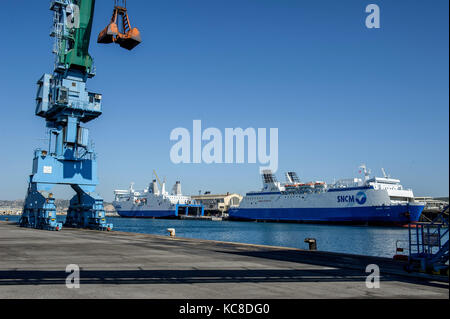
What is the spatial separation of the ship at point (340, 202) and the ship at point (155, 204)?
35.4 m

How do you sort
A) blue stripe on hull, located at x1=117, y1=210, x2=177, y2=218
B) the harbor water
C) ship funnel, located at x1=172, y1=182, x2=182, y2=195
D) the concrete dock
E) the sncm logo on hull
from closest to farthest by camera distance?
the concrete dock < the harbor water < the sncm logo on hull < blue stripe on hull, located at x1=117, y1=210, x2=177, y2=218 < ship funnel, located at x1=172, y1=182, x2=182, y2=195

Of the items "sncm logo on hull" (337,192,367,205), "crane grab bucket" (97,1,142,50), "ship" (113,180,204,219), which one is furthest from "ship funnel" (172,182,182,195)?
"crane grab bucket" (97,1,142,50)

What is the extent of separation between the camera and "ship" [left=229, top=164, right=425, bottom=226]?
78.9 meters

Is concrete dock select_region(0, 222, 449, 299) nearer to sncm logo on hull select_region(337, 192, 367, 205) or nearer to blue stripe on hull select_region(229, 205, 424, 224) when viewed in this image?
blue stripe on hull select_region(229, 205, 424, 224)

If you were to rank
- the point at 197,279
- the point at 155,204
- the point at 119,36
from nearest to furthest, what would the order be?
1. the point at 197,279
2. the point at 119,36
3. the point at 155,204

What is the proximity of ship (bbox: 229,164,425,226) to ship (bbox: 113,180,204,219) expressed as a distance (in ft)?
116

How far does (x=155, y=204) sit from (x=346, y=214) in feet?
249

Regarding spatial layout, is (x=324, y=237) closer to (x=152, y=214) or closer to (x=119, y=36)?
(x=119, y=36)

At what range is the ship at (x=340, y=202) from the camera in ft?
259

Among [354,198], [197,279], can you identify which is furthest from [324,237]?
[197,279]

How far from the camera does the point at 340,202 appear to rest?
286 feet

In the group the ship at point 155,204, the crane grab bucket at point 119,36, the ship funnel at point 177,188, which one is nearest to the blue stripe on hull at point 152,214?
the ship at point 155,204

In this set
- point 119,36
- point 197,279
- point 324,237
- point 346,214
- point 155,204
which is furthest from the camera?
point 155,204
